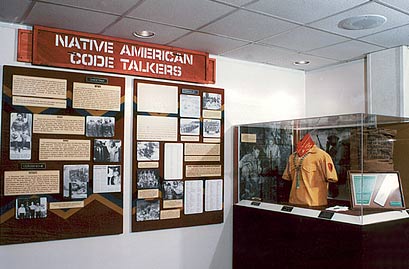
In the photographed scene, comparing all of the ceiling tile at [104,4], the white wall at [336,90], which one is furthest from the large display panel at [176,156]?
the white wall at [336,90]

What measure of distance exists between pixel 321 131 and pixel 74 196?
2.32 m

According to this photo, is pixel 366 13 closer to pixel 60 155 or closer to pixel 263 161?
pixel 263 161

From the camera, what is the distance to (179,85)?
4.00 meters

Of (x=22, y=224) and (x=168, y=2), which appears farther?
(x=22, y=224)

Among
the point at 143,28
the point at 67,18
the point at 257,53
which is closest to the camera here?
the point at 67,18

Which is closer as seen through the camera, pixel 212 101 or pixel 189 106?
pixel 189 106

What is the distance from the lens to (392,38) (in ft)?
11.8

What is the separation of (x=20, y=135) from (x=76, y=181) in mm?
573

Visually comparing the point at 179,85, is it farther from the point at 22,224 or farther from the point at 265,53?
the point at 22,224

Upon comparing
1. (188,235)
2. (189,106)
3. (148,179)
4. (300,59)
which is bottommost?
(188,235)

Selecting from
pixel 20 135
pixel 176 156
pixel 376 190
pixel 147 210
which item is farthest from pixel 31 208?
pixel 376 190

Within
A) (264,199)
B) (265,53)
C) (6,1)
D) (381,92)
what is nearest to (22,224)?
(6,1)

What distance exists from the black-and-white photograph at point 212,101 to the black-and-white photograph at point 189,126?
0.20 m

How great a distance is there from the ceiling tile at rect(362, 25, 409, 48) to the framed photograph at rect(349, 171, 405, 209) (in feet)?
3.83
